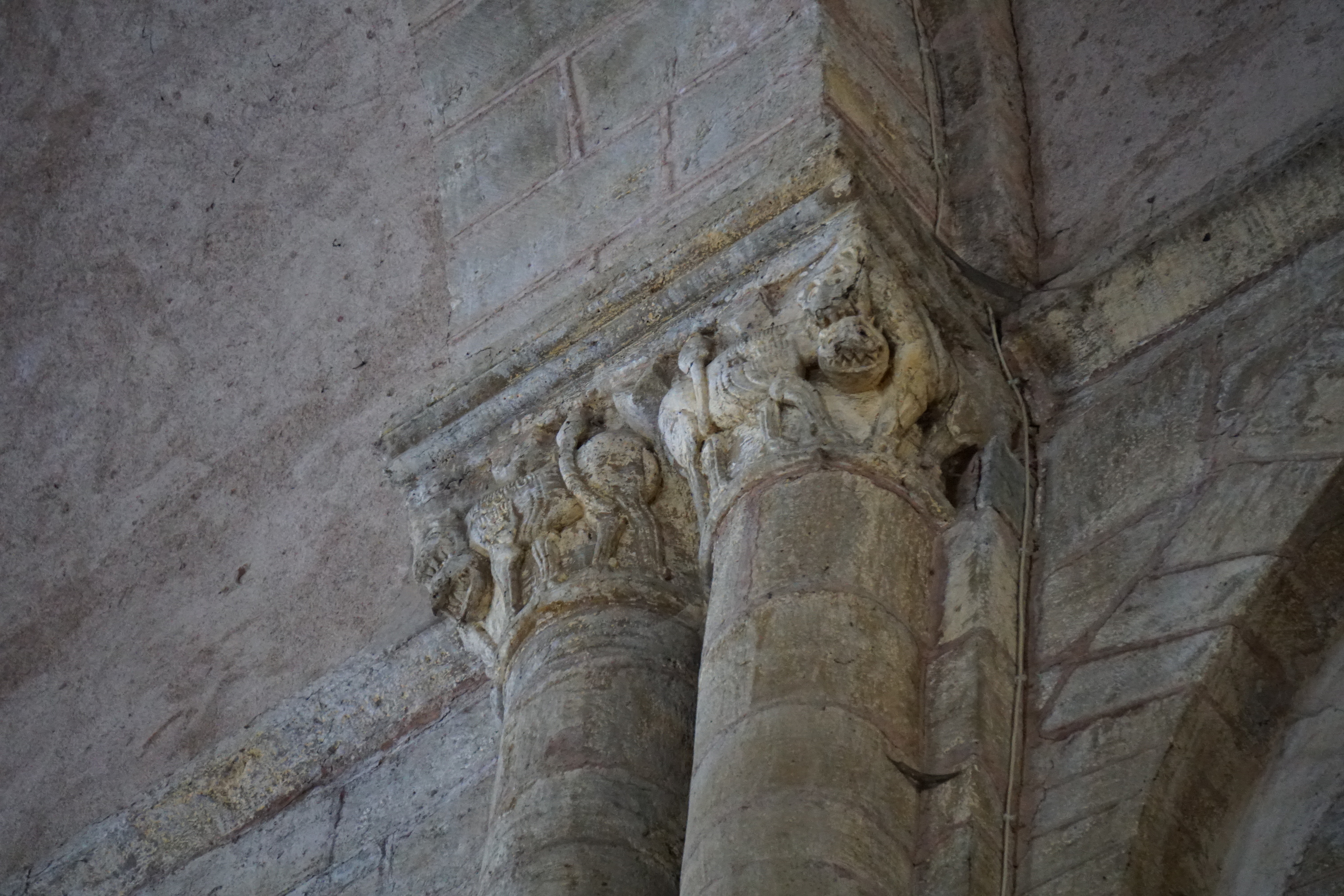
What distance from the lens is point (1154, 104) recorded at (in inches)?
159

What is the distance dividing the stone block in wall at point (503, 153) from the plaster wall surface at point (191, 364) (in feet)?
1.81

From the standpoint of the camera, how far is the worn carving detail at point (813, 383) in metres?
3.29

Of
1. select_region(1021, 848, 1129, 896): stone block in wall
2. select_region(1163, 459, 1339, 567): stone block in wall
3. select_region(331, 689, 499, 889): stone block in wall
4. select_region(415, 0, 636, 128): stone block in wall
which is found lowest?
select_region(1021, 848, 1129, 896): stone block in wall

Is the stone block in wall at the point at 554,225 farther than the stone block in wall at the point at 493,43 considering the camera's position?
No

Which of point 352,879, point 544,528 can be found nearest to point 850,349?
point 544,528

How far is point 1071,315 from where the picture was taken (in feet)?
12.1

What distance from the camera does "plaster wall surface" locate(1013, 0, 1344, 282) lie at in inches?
149

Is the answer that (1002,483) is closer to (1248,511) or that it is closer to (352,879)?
(1248,511)

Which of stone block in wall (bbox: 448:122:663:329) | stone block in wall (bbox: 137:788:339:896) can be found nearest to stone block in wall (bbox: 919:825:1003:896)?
stone block in wall (bbox: 448:122:663:329)

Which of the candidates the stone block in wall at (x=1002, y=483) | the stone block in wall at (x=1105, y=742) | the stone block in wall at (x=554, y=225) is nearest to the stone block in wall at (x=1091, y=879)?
the stone block in wall at (x=1105, y=742)

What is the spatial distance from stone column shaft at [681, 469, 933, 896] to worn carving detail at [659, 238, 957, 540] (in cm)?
7

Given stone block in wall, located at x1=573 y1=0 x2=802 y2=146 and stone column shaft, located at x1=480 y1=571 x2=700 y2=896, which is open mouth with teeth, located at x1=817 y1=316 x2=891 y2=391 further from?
stone block in wall, located at x1=573 y1=0 x2=802 y2=146

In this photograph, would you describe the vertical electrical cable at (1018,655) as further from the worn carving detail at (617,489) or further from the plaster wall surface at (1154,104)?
the worn carving detail at (617,489)

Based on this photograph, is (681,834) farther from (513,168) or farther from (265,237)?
(265,237)
